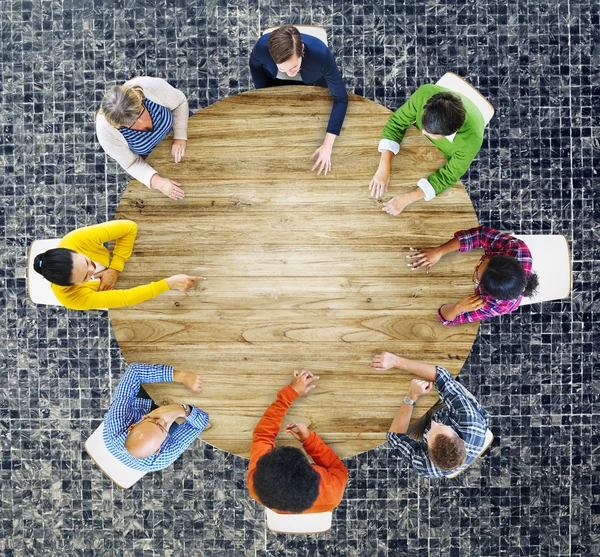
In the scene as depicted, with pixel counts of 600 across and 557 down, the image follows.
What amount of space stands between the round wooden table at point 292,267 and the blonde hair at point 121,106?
0.59ft

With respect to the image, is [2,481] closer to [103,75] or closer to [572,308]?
[103,75]

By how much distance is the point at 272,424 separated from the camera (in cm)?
226

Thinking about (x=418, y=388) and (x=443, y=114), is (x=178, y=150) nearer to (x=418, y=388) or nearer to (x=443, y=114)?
(x=443, y=114)

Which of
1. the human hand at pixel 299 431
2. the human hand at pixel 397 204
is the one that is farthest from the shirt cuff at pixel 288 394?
the human hand at pixel 397 204

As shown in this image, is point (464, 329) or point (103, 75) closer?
point (464, 329)

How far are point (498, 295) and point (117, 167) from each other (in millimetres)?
2336

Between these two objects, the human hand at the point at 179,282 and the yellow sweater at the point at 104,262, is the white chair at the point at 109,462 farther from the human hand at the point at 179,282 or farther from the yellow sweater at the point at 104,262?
the human hand at the point at 179,282

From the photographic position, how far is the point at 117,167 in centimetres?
326

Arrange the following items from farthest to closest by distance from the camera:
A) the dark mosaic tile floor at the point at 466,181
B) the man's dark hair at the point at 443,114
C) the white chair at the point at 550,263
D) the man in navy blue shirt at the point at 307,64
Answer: the dark mosaic tile floor at the point at 466,181 → the white chair at the point at 550,263 → the man in navy blue shirt at the point at 307,64 → the man's dark hair at the point at 443,114

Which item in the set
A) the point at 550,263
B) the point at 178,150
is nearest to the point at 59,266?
the point at 178,150

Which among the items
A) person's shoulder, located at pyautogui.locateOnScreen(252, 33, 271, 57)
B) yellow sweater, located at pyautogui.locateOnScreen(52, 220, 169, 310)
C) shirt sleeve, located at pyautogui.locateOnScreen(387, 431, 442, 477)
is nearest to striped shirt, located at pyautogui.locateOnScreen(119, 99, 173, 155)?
yellow sweater, located at pyautogui.locateOnScreen(52, 220, 169, 310)

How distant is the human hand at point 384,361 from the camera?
2.29 meters

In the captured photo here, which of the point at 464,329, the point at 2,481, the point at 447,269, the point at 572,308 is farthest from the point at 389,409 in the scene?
the point at 2,481

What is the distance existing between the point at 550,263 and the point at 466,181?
0.93m
